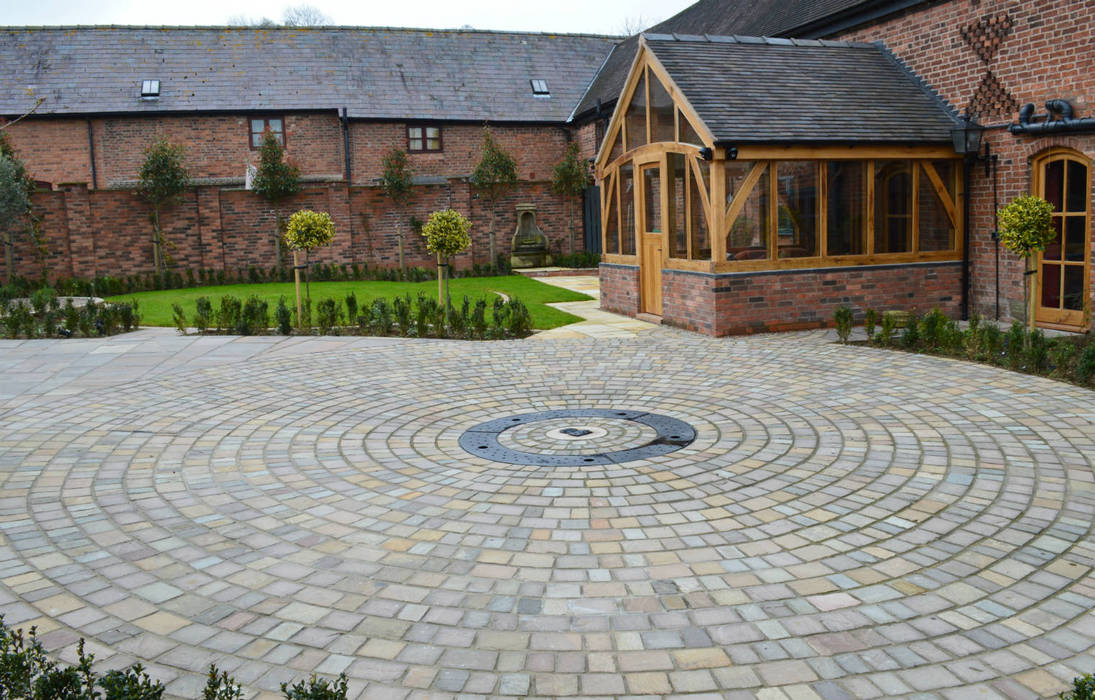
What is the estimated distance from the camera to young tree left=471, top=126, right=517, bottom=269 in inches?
1004

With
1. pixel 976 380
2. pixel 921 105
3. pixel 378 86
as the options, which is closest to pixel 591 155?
pixel 378 86

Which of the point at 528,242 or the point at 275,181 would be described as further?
the point at 528,242

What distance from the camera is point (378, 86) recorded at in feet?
90.5

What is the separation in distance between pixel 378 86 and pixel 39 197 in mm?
10440

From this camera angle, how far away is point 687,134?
39.3ft

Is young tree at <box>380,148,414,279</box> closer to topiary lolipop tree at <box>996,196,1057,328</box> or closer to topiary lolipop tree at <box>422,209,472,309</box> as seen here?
topiary lolipop tree at <box>422,209,472,309</box>

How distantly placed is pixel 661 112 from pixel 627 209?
1.95 meters

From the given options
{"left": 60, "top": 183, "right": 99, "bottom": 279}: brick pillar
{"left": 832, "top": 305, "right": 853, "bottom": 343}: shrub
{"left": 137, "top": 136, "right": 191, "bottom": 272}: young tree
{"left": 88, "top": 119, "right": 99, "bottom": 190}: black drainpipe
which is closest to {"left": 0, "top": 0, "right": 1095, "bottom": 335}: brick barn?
{"left": 832, "top": 305, "right": 853, "bottom": 343}: shrub

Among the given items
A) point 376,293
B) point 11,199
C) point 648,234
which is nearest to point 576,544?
point 648,234

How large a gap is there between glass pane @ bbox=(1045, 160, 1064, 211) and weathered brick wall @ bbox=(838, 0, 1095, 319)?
10.2 inches

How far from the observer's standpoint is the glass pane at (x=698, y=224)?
11859mm

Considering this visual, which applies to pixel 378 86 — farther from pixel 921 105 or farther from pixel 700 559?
pixel 700 559

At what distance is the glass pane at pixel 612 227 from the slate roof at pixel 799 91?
2707 mm

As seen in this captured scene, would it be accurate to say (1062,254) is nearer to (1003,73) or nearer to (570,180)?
(1003,73)
